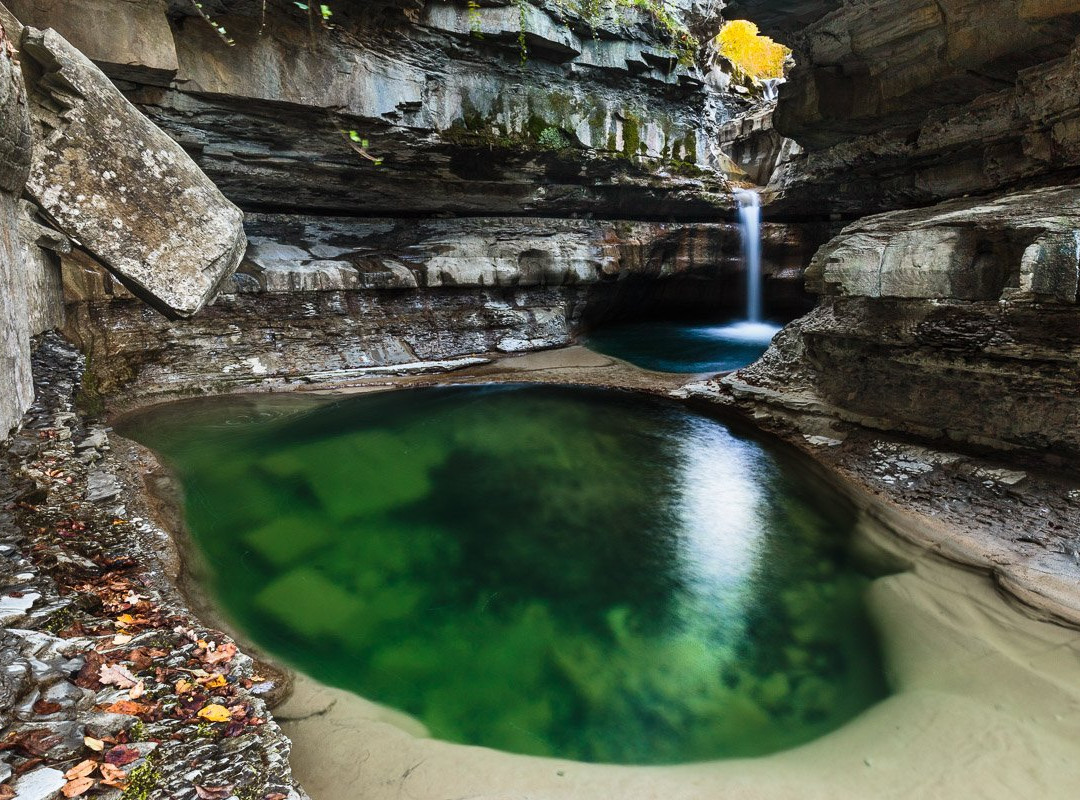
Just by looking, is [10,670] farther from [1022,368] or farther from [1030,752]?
[1022,368]

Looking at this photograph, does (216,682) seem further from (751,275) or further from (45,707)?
(751,275)

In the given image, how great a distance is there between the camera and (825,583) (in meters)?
4.59

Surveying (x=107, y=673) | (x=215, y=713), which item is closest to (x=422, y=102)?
(x=107, y=673)

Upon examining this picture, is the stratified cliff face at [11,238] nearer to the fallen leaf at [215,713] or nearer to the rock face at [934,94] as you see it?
the fallen leaf at [215,713]

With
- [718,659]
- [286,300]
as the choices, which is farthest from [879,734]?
[286,300]

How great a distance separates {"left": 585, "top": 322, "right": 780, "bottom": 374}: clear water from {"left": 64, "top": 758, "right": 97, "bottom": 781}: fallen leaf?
31.5ft

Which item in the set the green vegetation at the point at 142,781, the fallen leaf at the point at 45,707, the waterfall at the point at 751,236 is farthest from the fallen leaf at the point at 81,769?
the waterfall at the point at 751,236

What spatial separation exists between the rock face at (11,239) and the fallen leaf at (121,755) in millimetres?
2598

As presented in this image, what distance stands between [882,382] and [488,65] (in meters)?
7.61

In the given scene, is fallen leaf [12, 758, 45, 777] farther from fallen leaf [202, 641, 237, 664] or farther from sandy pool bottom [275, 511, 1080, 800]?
sandy pool bottom [275, 511, 1080, 800]

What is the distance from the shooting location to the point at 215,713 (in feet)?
7.85

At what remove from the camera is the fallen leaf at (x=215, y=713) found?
93.0 inches

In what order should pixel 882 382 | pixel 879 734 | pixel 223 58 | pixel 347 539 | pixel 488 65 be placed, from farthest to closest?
pixel 488 65 < pixel 223 58 < pixel 882 382 < pixel 347 539 < pixel 879 734

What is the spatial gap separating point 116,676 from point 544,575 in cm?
290
